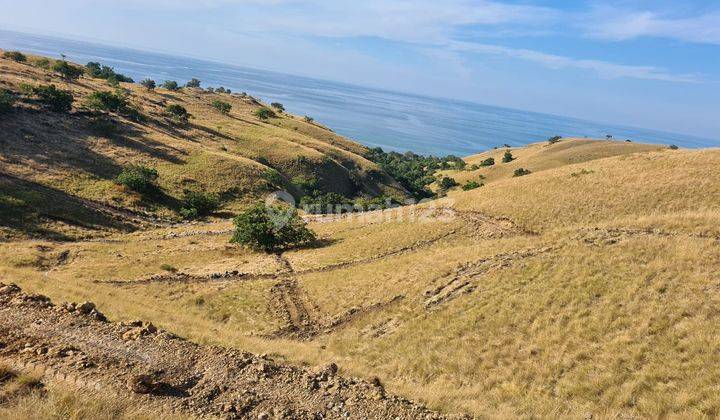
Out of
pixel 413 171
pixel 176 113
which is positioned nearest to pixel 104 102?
pixel 176 113

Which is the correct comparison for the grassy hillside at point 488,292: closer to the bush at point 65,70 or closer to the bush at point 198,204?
the bush at point 198,204

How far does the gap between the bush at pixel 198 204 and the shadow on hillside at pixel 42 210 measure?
7.50 metres

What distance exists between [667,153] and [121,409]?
46.3 meters

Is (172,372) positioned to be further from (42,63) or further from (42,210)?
(42,63)

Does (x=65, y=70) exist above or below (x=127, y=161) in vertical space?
above

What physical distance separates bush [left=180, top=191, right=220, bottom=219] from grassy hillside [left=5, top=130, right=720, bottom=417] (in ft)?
31.0

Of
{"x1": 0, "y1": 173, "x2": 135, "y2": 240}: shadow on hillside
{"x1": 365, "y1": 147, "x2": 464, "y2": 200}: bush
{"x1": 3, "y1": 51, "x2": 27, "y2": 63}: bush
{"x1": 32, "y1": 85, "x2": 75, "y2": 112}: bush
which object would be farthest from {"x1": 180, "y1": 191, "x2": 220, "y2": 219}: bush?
{"x1": 3, "y1": 51, "x2": 27, "y2": 63}: bush

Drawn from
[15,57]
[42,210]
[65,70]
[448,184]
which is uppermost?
[15,57]

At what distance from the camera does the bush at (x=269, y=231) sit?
1314 inches

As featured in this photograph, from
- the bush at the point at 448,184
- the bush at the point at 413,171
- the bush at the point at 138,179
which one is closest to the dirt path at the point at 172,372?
the bush at the point at 138,179

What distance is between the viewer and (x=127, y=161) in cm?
5325

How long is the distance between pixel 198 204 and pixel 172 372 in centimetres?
4122

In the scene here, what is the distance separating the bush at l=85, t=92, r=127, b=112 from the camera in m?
62.9

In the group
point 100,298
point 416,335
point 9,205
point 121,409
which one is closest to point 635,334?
point 416,335
